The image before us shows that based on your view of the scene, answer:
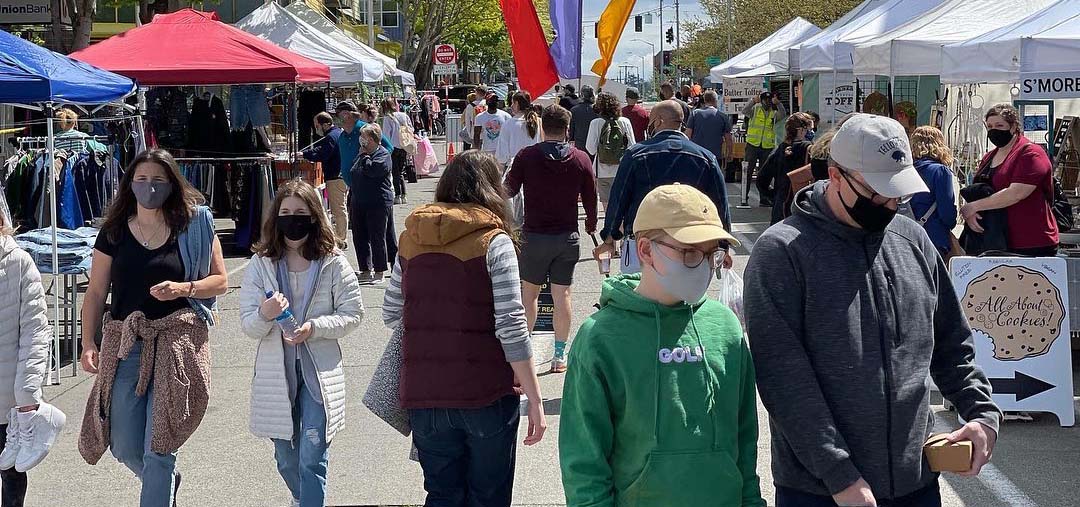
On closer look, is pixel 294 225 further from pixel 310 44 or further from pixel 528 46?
pixel 310 44

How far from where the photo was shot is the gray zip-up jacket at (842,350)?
3.21m

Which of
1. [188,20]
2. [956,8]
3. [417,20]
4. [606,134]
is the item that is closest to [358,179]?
[606,134]

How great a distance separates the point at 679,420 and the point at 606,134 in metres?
10.6

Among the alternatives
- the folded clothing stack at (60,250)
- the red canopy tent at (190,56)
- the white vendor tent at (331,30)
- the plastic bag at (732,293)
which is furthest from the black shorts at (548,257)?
the white vendor tent at (331,30)

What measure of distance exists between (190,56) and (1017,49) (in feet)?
30.0

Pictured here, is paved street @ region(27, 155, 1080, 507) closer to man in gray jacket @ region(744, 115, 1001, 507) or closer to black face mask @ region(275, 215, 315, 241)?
black face mask @ region(275, 215, 315, 241)

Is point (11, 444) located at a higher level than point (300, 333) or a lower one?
lower

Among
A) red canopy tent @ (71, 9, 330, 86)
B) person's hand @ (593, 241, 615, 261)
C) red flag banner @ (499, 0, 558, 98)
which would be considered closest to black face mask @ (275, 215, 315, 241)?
person's hand @ (593, 241, 615, 261)

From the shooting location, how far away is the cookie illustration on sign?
7.48 metres

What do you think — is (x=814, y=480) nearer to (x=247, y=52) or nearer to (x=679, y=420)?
(x=679, y=420)

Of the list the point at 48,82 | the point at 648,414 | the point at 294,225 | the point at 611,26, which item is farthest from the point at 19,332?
the point at 611,26

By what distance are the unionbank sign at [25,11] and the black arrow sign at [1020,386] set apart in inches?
614

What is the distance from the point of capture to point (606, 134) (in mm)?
13594

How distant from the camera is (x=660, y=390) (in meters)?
3.12
